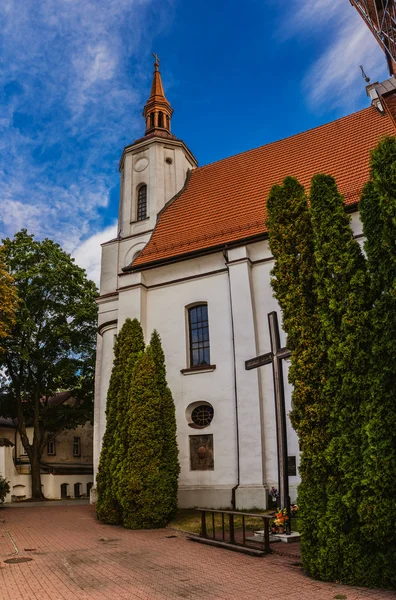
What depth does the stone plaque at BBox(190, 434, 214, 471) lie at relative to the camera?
14.5 meters

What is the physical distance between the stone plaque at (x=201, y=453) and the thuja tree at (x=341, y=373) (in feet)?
27.2

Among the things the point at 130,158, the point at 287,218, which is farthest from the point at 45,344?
the point at 287,218

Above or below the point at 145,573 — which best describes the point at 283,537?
above

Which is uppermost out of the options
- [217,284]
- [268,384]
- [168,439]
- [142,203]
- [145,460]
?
[142,203]

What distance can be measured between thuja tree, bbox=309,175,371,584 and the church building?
6.71m

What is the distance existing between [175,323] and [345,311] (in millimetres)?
9979

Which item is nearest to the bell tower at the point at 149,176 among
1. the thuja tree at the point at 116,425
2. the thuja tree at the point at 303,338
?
the thuja tree at the point at 116,425

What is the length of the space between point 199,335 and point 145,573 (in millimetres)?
9665

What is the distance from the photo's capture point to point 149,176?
20766 mm

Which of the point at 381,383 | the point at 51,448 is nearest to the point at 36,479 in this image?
the point at 51,448

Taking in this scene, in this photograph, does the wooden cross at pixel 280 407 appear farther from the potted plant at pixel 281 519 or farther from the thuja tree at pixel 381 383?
the thuja tree at pixel 381 383

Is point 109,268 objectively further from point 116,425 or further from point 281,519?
point 281,519

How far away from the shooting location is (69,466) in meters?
31.8

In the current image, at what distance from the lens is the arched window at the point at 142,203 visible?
2047 centimetres
